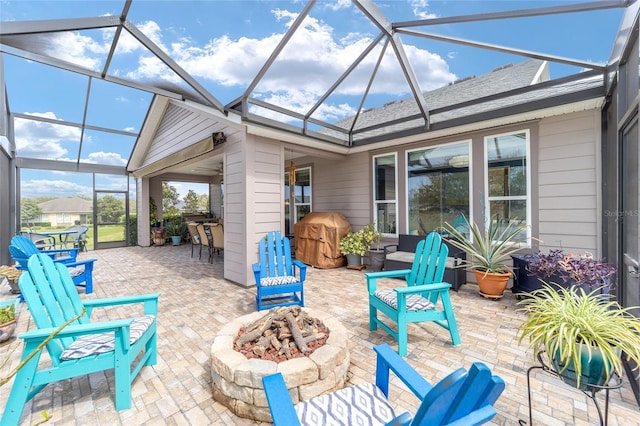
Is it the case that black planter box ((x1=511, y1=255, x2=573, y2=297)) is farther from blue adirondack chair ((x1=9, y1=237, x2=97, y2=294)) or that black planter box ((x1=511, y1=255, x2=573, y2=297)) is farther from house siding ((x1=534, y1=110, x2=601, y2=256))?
blue adirondack chair ((x1=9, y1=237, x2=97, y2=294))

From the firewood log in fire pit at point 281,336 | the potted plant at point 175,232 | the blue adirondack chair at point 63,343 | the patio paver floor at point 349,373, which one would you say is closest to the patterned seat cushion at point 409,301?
the patio paver floor at point 349,373

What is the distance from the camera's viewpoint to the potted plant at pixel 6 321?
2.78 meters

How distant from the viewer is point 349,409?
4.45ft

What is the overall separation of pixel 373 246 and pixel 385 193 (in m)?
1.26

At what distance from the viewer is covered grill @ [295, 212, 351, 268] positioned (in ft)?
19.8

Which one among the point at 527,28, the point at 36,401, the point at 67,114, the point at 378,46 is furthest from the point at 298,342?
the point at 67,114

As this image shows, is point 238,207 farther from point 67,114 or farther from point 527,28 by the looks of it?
point 67,114

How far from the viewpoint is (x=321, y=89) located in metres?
4.68

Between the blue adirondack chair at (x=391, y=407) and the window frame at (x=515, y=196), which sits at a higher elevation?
the window frame at (x=515, y=196)

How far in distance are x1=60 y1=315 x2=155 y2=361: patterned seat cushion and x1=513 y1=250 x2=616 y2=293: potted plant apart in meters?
3.88

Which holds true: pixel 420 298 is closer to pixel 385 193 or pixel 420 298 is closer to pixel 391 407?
pixel 391 407

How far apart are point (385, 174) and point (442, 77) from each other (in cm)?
222

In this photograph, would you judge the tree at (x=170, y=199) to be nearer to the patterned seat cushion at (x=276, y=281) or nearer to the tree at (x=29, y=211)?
the tree at (x=29, y=211)

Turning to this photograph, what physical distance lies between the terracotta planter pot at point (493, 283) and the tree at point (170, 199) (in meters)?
12.4
